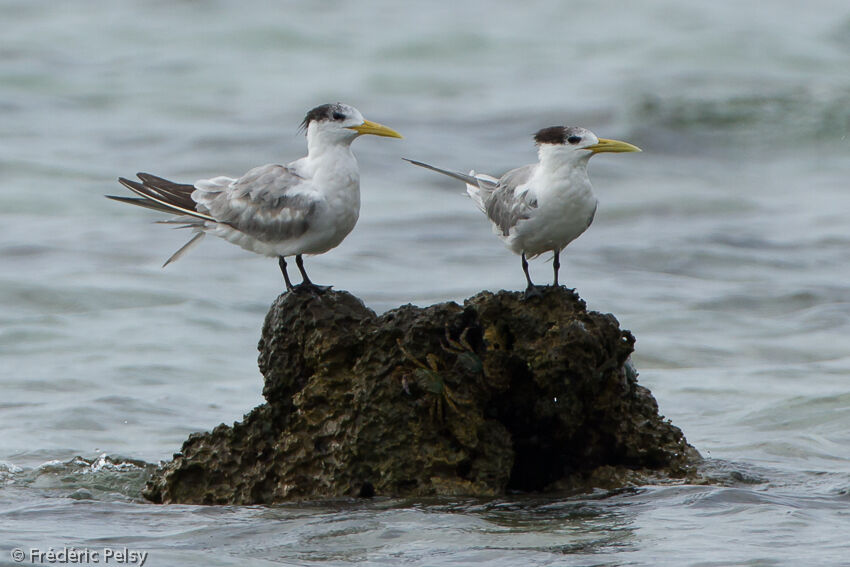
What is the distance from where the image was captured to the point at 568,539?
570 cm

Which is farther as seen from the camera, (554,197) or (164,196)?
(164,196)

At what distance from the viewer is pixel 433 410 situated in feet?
20.3

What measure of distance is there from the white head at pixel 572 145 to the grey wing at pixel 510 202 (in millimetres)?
228

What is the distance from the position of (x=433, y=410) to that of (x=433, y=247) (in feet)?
26.9

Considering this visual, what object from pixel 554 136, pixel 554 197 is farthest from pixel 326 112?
pixel 554 197

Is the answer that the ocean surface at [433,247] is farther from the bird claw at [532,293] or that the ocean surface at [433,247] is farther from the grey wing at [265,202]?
the grey wing at [265,202]

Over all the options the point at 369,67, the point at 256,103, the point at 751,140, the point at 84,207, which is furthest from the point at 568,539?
the point at 369,67

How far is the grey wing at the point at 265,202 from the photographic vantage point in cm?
688

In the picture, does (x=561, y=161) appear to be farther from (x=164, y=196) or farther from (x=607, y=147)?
(x=164, y=196)

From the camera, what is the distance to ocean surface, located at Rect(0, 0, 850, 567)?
6023mm

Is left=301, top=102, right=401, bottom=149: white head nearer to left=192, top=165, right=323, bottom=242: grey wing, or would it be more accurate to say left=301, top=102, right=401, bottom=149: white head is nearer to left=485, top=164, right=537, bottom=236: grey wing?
left=192, top=165, right=323, bottom=242: grey wing

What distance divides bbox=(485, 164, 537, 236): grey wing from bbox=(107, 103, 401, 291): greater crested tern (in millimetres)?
661

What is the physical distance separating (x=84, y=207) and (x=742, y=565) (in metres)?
11.8

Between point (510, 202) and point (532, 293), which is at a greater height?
point (510, 202)
